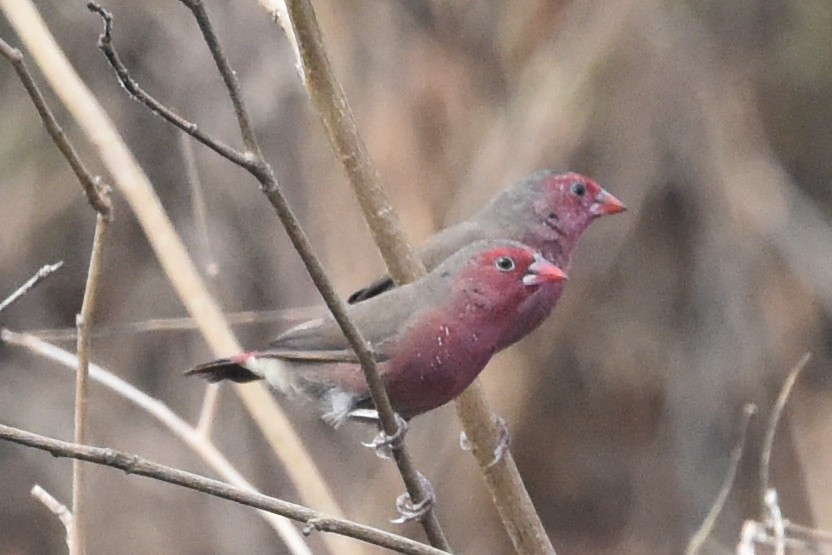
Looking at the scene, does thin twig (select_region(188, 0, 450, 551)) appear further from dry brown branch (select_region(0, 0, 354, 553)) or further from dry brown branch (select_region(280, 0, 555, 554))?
dry brown branch (select_region(0, 0, 354, 553))

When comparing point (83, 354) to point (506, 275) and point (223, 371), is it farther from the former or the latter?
point (506, 275)

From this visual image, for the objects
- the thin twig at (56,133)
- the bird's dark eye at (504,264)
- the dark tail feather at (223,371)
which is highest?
the thin twig at (56,133)

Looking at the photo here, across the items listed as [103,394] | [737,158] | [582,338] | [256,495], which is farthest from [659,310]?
[256,495]

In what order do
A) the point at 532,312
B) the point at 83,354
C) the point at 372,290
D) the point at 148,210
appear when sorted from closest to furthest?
1. the point at 83,354
2. the point at 148,210
3. the point at 532,312
4. the point at 372,290

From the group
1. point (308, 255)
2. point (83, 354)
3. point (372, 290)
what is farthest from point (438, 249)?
point (308, 255)

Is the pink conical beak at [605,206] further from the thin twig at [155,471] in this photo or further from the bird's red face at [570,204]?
the thin twig at [155,471]

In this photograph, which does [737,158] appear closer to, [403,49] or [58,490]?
[403,49]

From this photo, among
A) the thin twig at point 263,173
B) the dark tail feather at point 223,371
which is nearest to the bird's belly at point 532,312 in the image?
the dark tail feather at point 223,371
